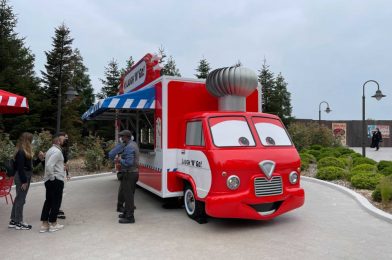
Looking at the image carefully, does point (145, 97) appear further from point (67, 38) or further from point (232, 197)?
point (67, 38)

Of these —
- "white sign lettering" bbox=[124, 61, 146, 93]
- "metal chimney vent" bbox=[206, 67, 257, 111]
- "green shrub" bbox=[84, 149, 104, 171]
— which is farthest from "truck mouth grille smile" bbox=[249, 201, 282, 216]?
"green shrub" bbox=[84, 149, 104, 171]

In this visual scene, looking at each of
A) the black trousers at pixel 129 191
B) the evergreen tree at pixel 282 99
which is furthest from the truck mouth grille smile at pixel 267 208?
the evergreen tree at pixel 282 99

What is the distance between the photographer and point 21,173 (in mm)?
5926

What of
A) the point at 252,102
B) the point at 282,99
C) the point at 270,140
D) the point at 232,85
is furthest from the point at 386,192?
the point at 282,99

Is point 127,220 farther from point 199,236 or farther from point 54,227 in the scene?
point 199,236

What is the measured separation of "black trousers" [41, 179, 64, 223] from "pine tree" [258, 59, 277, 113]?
2620 cm

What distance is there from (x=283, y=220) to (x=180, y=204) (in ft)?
8.30

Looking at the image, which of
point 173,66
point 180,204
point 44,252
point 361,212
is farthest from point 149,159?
point 173,66

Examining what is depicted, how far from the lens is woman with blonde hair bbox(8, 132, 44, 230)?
5.97 m

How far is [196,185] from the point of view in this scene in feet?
21.4

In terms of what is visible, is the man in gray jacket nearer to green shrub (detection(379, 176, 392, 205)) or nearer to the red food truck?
the red food truck

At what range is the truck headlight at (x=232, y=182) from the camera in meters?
5.91

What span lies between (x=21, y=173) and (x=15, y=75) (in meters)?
18.9

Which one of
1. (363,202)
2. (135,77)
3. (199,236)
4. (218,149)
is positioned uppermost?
(135,77)
